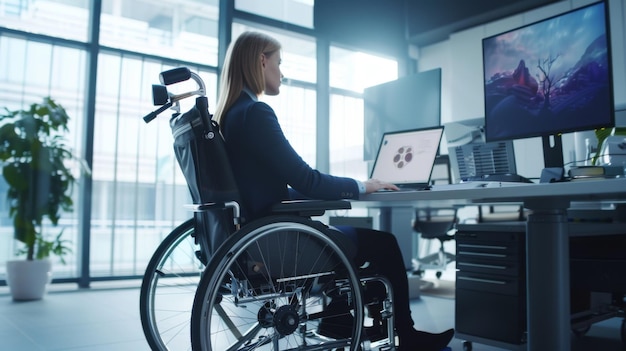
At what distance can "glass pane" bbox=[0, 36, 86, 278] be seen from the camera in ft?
12.7

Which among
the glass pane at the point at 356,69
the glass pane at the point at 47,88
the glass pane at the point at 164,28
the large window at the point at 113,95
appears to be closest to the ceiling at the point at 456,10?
the glass pane at the point at 356,69

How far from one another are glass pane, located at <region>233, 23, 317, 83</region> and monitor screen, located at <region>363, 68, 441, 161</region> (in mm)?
2581

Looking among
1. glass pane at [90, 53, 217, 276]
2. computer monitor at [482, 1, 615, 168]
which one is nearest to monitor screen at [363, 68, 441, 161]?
computer monitor at [482, 1, 615, 168]

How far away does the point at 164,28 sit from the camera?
465 cm

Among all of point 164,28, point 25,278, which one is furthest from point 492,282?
point 164,28

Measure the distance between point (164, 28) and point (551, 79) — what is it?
3.82m

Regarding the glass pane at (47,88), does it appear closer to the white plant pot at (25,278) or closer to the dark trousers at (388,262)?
the white plant pot at (25,278)

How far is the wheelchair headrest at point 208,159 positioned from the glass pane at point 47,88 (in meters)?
3.02

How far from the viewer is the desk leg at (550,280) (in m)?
1.52

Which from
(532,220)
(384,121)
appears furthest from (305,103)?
(532,220)

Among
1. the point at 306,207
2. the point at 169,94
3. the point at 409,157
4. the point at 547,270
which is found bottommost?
the point at 547,270

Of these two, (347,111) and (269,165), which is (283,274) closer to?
(269,165)

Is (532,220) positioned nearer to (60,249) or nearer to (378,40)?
(60,249)

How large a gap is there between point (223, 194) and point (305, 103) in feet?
13.6
